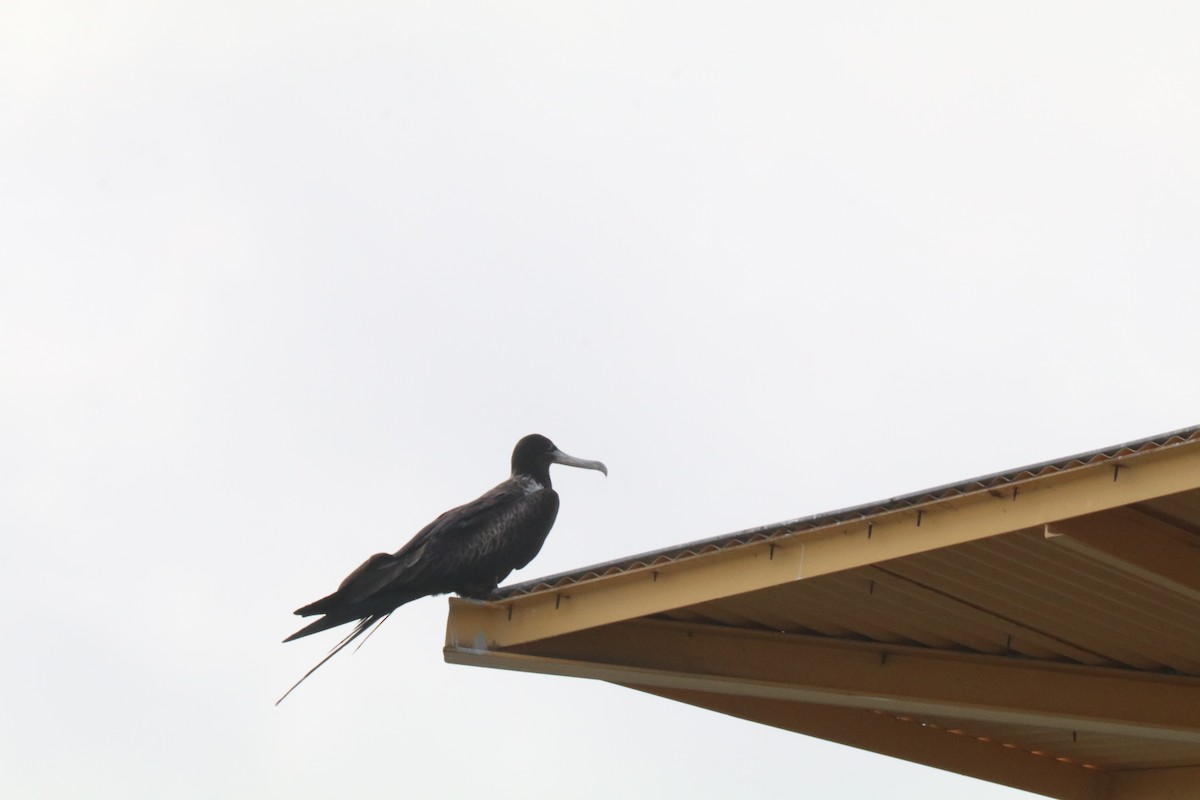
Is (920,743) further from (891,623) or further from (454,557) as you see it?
(454,557)

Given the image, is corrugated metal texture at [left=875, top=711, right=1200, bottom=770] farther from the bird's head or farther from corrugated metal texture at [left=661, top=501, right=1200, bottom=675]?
the bird's head

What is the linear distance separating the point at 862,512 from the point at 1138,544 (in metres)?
0.86

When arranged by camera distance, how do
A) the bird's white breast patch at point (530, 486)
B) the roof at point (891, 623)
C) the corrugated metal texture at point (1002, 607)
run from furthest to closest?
the bird's white breast patch at point (530, 486)
the corrugated metal texture at point (1002, 607)
the roof at point (891, 623)

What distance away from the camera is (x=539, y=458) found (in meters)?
11.2

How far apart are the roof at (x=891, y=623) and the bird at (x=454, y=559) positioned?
3.40 feet

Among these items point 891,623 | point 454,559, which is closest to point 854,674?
point 891,623

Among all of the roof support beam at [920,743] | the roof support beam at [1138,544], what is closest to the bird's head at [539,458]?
the roof support beam at [920,743]

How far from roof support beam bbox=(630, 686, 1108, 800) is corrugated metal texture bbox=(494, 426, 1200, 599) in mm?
718

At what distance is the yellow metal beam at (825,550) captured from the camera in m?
5.06

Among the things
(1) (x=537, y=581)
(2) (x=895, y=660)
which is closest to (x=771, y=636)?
(2) (x=895, y=660)

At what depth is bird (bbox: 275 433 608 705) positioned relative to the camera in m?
8.21

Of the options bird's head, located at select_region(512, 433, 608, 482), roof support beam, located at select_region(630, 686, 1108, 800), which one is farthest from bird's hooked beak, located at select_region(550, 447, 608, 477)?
roof support beam, located at select_region(630, 686, 1108, 800)

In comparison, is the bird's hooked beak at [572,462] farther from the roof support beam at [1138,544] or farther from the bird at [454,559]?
the roof support beam at [1138,544]

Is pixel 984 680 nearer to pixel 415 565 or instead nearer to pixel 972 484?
pixel 972 484
